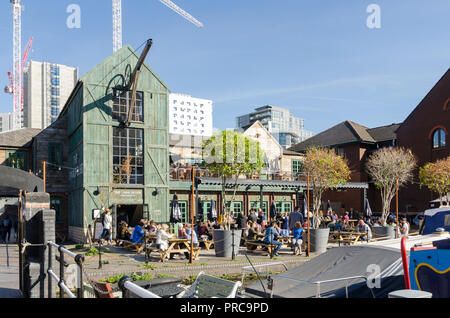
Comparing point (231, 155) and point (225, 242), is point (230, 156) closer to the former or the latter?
point (231, 155)

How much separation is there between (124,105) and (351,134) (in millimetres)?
23942

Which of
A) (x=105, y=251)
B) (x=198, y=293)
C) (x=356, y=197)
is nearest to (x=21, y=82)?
(x=356, y=197)

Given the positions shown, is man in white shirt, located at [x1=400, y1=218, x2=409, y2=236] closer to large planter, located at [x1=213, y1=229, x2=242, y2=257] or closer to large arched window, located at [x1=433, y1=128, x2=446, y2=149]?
large planter, located at [x1=213, y1=229, x2=242, y2=257]

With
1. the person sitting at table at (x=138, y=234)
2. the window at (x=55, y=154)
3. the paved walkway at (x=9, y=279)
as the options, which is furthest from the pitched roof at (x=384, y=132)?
the paved walkway at (x=9, y=279)

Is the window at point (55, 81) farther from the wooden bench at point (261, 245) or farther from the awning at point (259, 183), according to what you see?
the wooden bench at point (261, 245)

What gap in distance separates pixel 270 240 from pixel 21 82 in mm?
143534

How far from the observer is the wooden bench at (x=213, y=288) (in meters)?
5.44

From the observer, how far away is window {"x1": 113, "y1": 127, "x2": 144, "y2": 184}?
21.9 meters

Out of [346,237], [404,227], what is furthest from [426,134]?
[346,237]

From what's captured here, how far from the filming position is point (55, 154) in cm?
2539

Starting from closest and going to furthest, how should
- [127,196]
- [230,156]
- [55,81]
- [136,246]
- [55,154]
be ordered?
[136,246]
[127,196]
[230,156]
[55,154]
[55,81]

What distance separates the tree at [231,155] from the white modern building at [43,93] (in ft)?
405

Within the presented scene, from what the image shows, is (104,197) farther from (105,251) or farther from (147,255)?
(147,255)

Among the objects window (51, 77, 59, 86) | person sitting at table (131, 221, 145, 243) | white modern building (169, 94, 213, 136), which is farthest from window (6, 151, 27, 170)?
window (51, 77, 59, 86)
